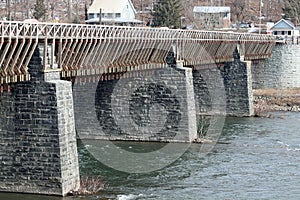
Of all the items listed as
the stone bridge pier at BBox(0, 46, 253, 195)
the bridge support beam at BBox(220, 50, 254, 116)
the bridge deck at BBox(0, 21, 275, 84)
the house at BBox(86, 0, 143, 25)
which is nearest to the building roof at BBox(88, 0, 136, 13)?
the house at BBox(86, 0, 143, 25)

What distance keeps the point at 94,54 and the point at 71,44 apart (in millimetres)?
4166

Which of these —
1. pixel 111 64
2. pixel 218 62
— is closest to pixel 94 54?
pixel 111 64

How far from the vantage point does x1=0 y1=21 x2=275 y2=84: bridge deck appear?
29.3 metres

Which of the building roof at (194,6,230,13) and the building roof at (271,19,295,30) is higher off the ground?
the building roof at (194,6,230,13)

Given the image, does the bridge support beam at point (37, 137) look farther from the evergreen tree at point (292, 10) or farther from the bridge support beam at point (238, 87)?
the evergreen tree at point (292, 10)

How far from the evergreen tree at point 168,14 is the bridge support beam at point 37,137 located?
70810mm

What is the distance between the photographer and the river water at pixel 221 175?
104 feet

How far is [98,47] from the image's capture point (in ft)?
125

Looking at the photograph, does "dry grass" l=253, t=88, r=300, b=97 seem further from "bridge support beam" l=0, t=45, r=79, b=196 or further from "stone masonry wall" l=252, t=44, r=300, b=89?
"bridge support beam" l=0, t=45, r=79, b=196

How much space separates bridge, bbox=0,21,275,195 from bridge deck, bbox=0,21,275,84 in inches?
2.2

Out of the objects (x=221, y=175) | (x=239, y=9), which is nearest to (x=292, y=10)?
(x=239, y=9)

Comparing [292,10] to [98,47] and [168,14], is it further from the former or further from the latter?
[98,47]

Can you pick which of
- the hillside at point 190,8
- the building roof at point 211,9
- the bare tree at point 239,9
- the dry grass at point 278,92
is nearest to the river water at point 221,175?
the dry grass at point 278,92

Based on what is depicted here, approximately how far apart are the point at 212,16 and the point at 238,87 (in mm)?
67332
